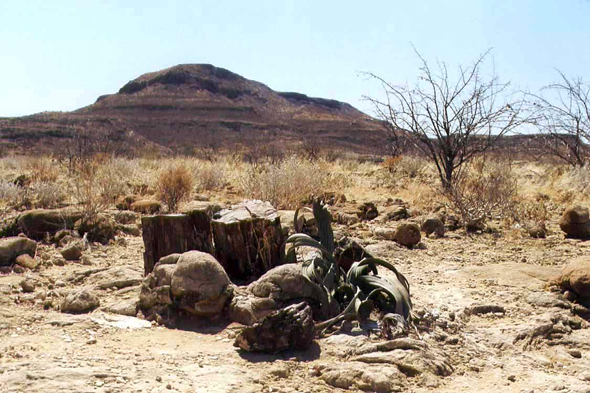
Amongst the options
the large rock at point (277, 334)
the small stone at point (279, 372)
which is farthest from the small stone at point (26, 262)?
the small stone at point (279, 372)

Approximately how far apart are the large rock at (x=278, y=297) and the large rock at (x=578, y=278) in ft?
6.67

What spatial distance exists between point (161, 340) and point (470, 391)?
1965mm

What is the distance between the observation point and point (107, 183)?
8656mm

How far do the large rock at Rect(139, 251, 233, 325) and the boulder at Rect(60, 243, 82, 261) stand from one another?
6.25ft

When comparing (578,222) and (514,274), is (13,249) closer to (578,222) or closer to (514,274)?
(514,274)

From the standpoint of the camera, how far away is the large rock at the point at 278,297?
404 centimetres

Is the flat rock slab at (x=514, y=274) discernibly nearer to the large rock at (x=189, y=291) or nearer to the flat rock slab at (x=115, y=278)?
the large rock at (x=189, y=291)

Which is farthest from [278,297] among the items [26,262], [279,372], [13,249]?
Result: [13,249]

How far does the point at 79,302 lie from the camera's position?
169 inches

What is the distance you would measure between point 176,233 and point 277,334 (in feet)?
6.37

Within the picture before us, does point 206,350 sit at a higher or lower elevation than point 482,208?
lower

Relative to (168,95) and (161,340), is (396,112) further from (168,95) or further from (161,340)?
(168,95)

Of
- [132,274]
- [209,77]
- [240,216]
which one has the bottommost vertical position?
[132,274]

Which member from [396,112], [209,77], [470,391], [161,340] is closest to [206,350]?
[161,340]
